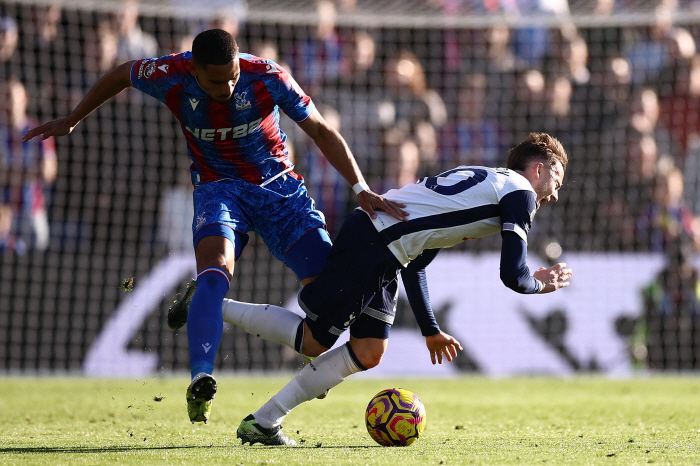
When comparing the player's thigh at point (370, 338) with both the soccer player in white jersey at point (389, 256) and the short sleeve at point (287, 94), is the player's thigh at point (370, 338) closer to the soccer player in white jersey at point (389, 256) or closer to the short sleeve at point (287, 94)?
the soccer player in white jersey at point (389, 256)

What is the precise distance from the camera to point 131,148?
33.9 ft

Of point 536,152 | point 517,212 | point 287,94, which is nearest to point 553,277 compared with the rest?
point 517,212

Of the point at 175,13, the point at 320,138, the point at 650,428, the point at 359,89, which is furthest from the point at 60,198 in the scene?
the point at 650,428

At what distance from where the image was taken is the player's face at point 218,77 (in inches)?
163

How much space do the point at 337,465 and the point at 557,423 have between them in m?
2.25

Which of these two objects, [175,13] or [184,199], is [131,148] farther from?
[175,13]

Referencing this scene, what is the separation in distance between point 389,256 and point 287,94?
0.97m

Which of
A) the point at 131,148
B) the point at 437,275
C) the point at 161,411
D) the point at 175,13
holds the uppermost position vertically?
the point at 175,13

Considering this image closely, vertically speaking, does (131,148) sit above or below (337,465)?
above

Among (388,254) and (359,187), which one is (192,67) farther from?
(388,254)

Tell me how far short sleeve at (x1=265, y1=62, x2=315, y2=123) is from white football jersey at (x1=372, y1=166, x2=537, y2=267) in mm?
651

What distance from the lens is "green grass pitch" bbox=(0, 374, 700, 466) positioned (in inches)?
146

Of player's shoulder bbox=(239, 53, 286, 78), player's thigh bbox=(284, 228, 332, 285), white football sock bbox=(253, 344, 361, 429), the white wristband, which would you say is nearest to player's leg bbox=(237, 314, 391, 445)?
white football sock bbox=(253, 344, 361, 429)

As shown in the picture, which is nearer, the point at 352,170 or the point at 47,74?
the point at 352,170
